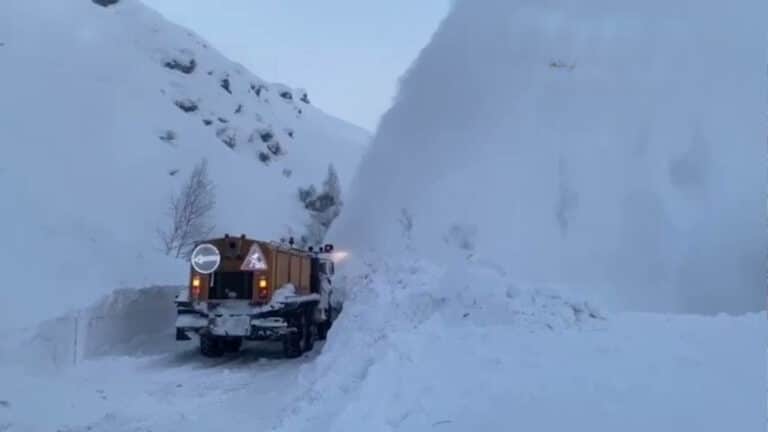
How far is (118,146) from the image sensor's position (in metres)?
49.5

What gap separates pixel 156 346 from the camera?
14719 mm

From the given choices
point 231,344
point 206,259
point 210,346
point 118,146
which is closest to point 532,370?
point 206,259

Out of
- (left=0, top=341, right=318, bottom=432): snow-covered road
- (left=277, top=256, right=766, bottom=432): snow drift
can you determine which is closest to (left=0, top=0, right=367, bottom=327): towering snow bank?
(left=0, top=341, right=318, bottom=432): snow-covered road

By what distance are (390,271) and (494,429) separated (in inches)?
274

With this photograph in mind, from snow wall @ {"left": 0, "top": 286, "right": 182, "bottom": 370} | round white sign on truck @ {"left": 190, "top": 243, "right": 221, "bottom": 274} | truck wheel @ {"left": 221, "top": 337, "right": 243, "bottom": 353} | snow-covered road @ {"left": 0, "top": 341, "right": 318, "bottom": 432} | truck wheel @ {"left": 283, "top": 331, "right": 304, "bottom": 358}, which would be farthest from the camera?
truck wheel @ {"left": 221, "top": 337, "right": 243, "bottom": 353}

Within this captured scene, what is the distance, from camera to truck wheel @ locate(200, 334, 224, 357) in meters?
13.1

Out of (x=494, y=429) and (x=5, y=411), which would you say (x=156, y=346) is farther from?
(x=494, y=429)

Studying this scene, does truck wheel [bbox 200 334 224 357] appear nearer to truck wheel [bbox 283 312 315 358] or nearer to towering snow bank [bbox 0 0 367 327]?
truck wheel [bbox 283 312 315 358]

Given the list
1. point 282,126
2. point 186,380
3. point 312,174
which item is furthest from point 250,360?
point 282,126

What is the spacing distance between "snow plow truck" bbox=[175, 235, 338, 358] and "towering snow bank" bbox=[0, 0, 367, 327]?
2958mm

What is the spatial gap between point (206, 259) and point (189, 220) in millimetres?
23724

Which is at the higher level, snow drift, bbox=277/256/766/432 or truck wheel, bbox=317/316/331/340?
snow drift, bbox=277/256/766/432

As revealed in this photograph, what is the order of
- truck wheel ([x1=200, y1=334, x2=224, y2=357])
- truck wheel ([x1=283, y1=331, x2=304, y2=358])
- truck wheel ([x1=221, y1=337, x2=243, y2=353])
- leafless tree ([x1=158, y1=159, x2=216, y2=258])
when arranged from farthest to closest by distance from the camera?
leafless tree ([x1=158, y1=159, x2=216, y2=258]), truck wheel ([x1=221, y1=337, x2=243, y2=353]), truck wheel ([x1=283, y1=331, x2=304, y2=358]), truck wheel ([x1=200, y1=334, x2=224, y2=357])

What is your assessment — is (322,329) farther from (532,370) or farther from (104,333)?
(532,370)
